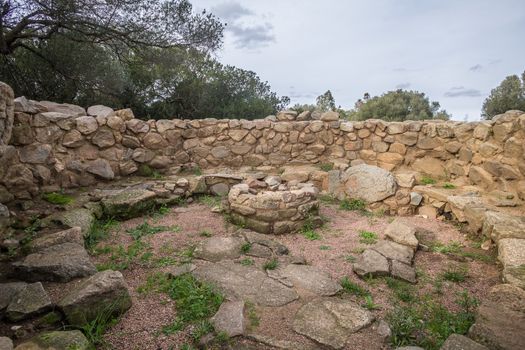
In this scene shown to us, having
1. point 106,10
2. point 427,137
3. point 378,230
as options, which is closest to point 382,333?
point 378,230

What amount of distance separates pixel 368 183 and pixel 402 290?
9.91ft

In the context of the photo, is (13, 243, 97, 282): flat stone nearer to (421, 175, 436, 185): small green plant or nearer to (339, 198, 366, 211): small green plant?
(339, 198, 366, 211): small green plant

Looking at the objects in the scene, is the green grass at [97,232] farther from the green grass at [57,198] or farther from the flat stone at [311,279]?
the flat stone at [311,279]

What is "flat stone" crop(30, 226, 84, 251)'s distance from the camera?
11.7 feet

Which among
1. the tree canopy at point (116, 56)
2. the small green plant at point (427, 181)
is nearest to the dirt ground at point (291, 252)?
the small green plant at point (427, 181)

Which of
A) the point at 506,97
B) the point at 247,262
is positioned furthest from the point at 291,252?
the point at 506,97

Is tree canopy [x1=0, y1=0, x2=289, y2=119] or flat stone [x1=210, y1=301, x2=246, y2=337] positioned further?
tree canopy [x1=0, y1=0, x2=289, y2=119]

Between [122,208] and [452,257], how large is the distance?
186 inches

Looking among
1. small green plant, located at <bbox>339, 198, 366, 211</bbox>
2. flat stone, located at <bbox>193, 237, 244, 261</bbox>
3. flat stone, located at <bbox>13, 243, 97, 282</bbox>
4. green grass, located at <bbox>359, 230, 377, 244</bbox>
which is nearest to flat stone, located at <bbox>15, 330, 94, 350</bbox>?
flat stone, located at <bbox>13, 243, 97, 282</bbox>

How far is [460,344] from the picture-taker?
245 cm

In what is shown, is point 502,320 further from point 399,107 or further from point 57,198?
point 399,107

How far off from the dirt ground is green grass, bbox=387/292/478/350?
0.13 m

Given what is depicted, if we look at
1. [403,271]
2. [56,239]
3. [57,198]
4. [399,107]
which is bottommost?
[403,271]

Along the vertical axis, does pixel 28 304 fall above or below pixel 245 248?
above
